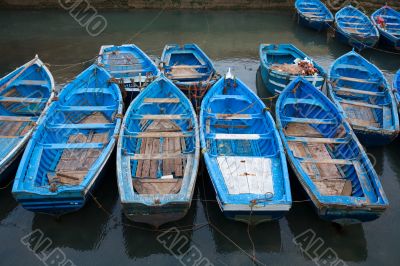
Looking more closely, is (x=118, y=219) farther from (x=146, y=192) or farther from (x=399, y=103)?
(x=399, y=103)

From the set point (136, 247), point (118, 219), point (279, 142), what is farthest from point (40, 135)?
point (279, 142)

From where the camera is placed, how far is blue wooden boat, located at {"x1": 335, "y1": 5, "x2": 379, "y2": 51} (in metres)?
18.2

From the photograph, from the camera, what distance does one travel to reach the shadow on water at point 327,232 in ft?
26.6

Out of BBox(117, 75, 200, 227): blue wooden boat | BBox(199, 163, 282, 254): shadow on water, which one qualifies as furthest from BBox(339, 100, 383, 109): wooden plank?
BBox(117, 75, 200, 227): blue wooden boat

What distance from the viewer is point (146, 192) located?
8.16 meters

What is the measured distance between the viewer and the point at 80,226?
843 cm

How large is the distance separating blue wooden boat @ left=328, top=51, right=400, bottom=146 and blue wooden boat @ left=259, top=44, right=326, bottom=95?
663mm

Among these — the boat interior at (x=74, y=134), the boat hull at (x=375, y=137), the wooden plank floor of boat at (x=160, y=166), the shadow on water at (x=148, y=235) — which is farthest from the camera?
the boat hull at (x=375, y=137)

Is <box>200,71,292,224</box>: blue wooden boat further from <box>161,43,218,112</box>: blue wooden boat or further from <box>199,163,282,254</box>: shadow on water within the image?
<box>161,43,218,112</box>: blue wooden boat

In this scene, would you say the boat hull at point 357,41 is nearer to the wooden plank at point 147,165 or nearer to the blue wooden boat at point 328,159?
the blue wooden boat at point 328,159

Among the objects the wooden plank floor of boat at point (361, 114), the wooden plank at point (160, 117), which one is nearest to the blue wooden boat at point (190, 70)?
the wooden plank at point (160, 117)

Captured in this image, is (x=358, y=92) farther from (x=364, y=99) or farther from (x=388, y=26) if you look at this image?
(x=388, y=26)

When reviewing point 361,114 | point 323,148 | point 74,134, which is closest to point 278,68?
point 361,114

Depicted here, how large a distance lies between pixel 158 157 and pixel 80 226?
9.77 ft
